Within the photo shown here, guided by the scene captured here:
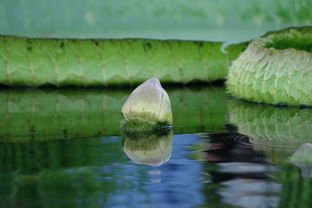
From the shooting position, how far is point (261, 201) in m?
1.75

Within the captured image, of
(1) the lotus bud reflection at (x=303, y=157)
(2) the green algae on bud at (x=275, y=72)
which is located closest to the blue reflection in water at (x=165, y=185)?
(1) the lotus bud reflection at (x=303, y=157)

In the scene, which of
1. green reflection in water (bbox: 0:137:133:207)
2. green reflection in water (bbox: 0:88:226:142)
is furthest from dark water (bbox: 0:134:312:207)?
green reflection in water (bbox: 0:88:226:142)

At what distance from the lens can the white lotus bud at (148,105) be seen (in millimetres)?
2717

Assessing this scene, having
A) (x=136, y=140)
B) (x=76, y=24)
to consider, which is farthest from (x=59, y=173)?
(x=76, y=24)

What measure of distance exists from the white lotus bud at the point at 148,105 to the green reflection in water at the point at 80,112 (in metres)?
0.08

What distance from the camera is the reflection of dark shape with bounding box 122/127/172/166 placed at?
226cm

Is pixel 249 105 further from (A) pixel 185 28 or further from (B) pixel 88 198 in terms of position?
(B) pixel 88 198

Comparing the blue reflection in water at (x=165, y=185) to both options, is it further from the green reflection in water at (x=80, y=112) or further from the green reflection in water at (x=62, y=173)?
the green reflection in water at (x=80, y=112)

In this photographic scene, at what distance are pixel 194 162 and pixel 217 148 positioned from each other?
0.24 m

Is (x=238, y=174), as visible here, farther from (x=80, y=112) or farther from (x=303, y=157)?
(x=80, y=112)

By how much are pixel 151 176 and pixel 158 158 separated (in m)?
0.26

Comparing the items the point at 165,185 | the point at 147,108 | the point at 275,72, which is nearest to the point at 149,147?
the point at 147,108

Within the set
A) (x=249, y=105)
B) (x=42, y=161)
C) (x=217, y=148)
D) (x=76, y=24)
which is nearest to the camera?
(x=42, y=161)

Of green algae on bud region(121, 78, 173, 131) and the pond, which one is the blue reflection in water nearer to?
the pond
